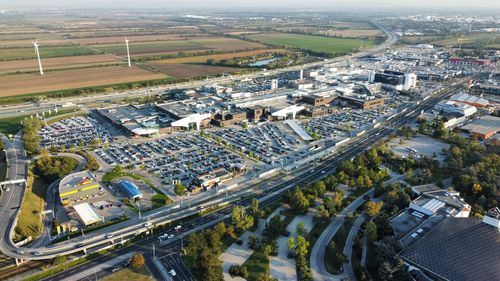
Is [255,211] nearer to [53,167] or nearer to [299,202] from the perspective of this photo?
[299,202]

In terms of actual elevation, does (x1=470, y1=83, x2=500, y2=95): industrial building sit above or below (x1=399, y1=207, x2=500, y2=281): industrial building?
above

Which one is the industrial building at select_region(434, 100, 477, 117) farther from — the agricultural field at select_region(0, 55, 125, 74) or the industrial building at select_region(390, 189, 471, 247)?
the agricultural field at select_region(0, 55, 125, 74)

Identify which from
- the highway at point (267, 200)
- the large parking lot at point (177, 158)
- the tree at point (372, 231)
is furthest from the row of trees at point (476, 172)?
the large parking lot at point (177, 158)

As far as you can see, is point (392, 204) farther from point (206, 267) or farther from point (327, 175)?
point (206, 267)

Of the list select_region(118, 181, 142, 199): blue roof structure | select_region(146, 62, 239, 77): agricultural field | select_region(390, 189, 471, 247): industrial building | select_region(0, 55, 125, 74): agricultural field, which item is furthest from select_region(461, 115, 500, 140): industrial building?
select_region(0, 55, 125, 74): agricultural field

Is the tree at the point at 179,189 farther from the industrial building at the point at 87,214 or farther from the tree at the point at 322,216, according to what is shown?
the tree at the point at 322,216

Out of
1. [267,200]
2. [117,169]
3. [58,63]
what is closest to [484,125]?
[267,200]
